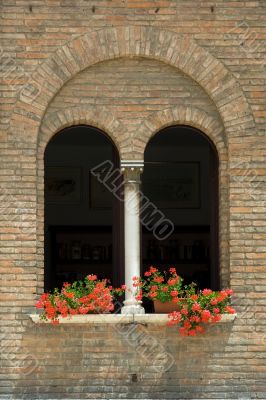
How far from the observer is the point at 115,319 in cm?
1480

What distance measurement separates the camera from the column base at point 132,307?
49.0 ft

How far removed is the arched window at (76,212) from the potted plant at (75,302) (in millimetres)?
3575

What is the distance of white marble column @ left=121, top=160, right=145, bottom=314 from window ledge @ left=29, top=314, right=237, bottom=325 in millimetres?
272

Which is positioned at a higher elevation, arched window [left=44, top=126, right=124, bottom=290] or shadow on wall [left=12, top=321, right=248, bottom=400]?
arched window [left=44, top=126, right=124, bottom=290]

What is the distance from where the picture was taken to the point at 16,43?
599 inches

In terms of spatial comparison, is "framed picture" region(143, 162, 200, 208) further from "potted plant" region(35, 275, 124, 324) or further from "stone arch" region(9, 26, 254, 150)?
"potted plant" region(35, 275, 124, 324)

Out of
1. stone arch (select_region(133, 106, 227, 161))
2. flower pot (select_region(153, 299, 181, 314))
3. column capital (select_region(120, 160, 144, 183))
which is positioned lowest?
flower pot (select_region(153, 299, 181, 314))

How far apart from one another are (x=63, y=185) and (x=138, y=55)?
4.28m

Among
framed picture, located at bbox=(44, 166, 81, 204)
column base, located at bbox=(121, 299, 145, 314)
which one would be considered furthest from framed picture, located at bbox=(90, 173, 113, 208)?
column base, located at bbox=(121, 299, 145, 314)

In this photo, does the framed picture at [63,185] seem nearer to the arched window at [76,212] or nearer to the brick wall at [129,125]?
the arched window at [76,212]

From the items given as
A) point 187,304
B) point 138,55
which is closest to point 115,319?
point 187,304

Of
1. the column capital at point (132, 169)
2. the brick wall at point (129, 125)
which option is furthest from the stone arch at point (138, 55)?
the column capital at point (132, 169)

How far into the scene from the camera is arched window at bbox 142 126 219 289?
61.0 ft

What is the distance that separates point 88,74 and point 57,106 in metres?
0.61
